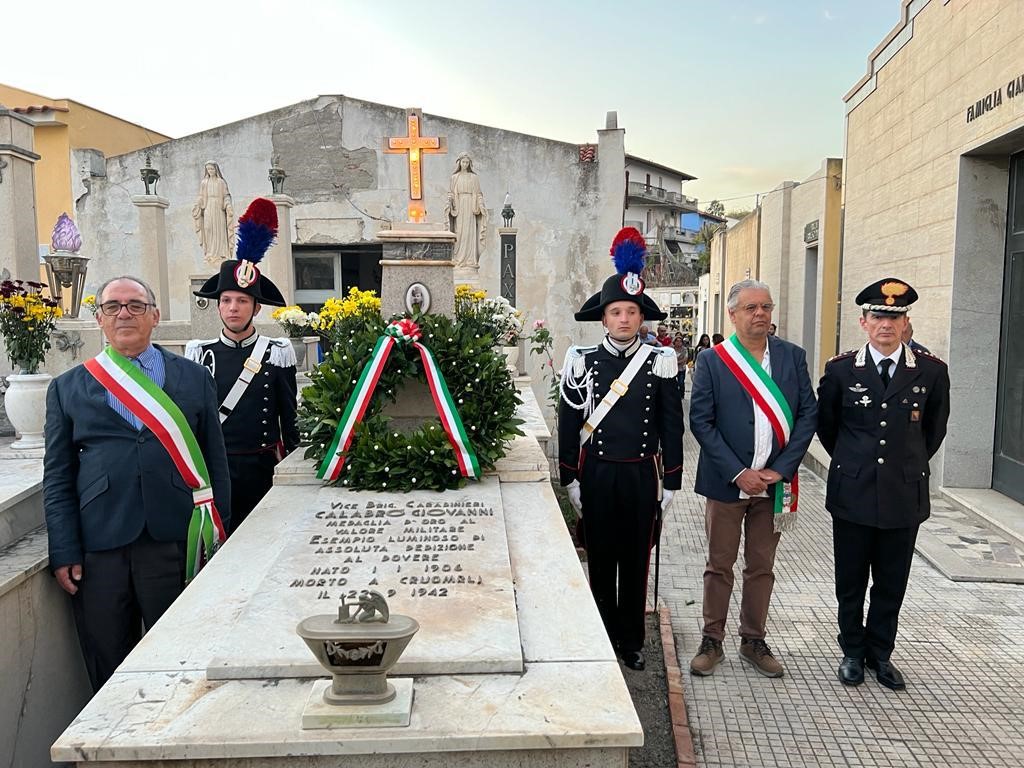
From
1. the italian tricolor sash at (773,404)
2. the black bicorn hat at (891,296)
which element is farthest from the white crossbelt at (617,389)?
the black bicorn hat at (891,296)

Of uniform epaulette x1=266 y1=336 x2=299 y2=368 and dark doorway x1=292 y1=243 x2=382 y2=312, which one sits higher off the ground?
dark doorway x1=292 y1=243 x2=382 y2=312

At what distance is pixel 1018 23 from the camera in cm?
610

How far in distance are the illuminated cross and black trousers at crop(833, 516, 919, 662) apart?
4.06 metres

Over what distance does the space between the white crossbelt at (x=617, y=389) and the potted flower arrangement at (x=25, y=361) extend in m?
3.16

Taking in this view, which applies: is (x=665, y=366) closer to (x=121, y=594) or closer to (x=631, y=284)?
(x=631, y=284)

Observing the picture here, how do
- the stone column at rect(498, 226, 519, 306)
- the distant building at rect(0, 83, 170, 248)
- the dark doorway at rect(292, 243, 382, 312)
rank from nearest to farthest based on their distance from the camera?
the stone column at rect(498, 226, 519, 306)
the dark doorway at rect(292, 243, 382, 312)
the distant building at rect(0, 83, 170, 248)

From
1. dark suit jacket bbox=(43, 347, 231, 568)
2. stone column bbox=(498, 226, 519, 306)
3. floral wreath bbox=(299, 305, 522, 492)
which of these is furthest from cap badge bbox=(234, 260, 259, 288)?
stone column bbox=(498, 226, 519, 306)

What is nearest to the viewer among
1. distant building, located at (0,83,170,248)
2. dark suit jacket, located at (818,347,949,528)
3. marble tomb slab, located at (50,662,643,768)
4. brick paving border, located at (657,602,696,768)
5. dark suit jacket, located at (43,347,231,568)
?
marble tomb slab, located at (50,662,643,768)

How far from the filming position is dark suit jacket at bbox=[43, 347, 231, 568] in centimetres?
299

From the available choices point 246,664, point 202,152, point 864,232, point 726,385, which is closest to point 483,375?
point 726,385

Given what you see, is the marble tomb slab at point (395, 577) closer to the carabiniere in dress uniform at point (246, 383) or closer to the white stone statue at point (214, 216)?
the carabiniere in dress uniform at point (246, 383)

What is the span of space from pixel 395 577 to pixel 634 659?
1794 mm

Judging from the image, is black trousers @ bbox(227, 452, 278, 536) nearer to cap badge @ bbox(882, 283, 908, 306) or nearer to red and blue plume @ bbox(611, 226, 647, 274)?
red and blue plume @ bbox(611, 226, 647, 274)

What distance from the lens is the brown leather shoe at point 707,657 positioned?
13.1ft
